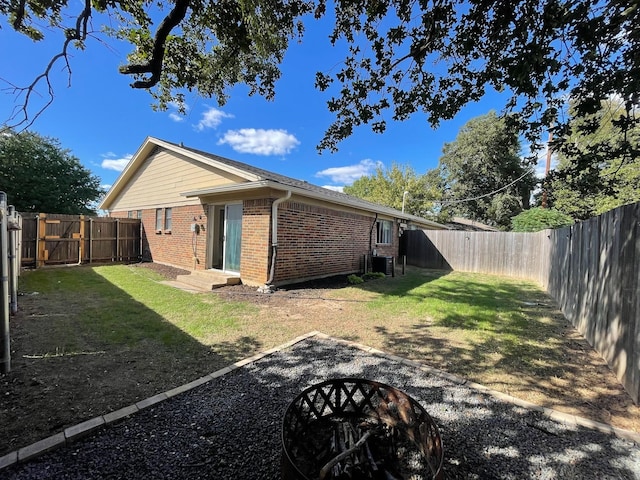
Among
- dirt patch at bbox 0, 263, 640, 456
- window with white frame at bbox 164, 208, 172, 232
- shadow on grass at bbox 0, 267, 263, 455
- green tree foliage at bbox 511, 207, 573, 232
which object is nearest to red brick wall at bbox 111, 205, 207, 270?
window with white frame at bbox 164, 208, 172, 232

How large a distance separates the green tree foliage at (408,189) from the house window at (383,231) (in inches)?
590

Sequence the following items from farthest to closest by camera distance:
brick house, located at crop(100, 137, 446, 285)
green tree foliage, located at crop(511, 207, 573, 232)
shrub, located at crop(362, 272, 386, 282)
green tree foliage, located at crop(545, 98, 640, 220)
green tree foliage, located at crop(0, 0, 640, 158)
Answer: green tree foliage, located at crop(511, 207, 573, 232), shrub, located at crop(362, 272, 386, 282), brick house, located at crop(100, 137, 446, 285), green tree foliage, located at crop(545, 98, 640, 220), green tree foliage, located at crop(0, 0, 640, 158)

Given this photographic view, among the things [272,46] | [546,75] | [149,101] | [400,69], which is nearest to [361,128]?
[400,69]

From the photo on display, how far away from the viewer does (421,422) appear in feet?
6.61

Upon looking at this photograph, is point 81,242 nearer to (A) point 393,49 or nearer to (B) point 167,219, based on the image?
(B) point 167,219

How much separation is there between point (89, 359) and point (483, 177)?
3062cm

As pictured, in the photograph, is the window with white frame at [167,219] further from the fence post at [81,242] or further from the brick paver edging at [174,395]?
the brick paver edging at [174,395]

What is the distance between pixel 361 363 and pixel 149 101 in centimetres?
643

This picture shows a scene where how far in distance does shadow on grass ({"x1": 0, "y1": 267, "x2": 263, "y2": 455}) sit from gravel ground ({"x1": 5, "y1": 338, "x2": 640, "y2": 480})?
0.43 m

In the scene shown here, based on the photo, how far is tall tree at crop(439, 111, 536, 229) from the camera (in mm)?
25000

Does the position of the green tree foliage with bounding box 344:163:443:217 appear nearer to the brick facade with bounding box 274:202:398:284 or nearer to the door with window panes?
the brick facade with bounding box 274:202:398:284

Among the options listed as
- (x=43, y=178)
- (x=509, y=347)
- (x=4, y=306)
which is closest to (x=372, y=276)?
(x=509, y=347)

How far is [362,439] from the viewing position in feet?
6.32

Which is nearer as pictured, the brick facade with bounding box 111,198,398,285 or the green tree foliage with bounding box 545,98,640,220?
the green tree foliage with bounding box 545,98,640,220
